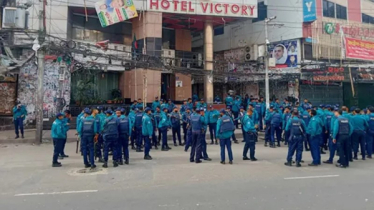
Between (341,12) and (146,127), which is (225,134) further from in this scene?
(341,12)

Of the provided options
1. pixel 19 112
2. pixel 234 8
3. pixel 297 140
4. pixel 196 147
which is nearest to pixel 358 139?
pixel 297 140

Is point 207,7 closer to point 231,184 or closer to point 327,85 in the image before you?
point 327,85

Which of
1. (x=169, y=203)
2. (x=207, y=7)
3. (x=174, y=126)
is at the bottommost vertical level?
(x=169, y=203)

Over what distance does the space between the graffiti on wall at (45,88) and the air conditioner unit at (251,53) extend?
15.7 m

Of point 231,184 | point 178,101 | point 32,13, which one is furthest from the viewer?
point 178,101

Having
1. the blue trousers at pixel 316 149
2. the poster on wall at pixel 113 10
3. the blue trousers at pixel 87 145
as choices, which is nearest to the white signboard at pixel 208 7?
the poster on wall at pixel 113 10

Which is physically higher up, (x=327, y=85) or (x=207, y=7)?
(x=207, y=7)

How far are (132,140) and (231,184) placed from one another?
616 cm

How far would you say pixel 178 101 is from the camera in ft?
81.3

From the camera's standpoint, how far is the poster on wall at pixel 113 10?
1932 cm

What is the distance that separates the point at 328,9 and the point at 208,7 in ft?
38.3

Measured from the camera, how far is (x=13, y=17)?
12422 millimetres

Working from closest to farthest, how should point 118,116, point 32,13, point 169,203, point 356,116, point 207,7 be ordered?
1. point 169,203
2. point 118,116
3. point 356,116
4. point 32,13
5. point 207,7

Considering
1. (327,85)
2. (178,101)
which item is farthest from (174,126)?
(327,85)
